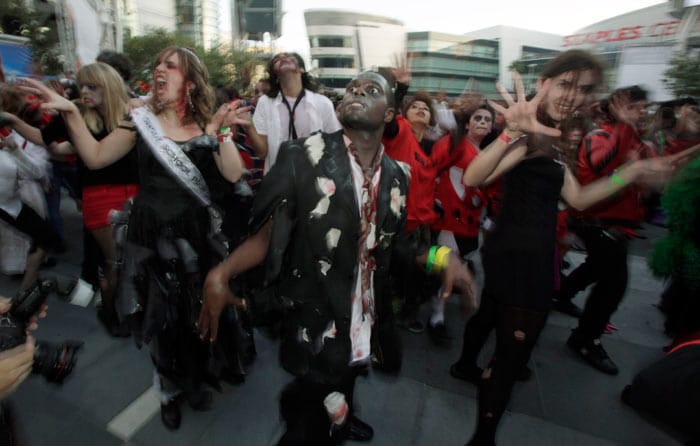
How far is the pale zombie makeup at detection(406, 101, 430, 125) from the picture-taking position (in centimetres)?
375

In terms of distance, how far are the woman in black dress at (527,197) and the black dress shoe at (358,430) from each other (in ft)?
1.86

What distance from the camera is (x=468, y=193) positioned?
323cm

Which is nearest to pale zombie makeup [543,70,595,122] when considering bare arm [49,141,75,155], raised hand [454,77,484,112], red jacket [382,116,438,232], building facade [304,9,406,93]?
red jacket [382,116,438,232]

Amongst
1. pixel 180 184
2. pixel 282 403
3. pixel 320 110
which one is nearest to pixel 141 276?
pixel 180 184

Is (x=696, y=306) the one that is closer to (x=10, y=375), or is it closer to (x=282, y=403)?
(x=282, y=403)

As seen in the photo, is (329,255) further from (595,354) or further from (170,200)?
(595,354)

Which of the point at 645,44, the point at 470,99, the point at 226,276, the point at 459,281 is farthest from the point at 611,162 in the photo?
the point at 645,44

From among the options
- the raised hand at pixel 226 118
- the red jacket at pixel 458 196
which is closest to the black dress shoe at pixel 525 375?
the red jacket at pixel 458 196

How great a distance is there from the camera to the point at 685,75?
68.1 ft

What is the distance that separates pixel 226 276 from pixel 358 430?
1.36 meters

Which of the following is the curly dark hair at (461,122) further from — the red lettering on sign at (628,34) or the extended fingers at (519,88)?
the red lettering on sign at (628,34)

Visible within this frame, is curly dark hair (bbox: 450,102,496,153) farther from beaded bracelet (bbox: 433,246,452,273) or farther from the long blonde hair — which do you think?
the long blonde hair

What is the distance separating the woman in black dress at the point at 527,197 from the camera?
71.3 inches

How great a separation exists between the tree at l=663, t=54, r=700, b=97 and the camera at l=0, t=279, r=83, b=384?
2650cm
